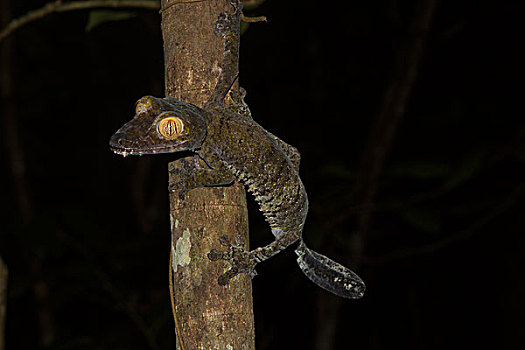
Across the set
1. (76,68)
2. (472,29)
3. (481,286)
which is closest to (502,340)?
(481,286)

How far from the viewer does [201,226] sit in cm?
195

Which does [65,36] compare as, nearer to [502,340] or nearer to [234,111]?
[234,111]

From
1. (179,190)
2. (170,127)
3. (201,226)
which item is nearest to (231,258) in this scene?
(201,226)

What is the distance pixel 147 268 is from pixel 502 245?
5645 mm

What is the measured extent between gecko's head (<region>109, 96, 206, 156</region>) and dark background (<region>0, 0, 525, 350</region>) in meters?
0.60

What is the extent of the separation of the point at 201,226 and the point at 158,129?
0.36m

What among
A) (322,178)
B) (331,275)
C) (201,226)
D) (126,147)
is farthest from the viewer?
(322,178)

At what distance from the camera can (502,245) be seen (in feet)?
27.9

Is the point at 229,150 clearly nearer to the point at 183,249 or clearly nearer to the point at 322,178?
the point at 183,249

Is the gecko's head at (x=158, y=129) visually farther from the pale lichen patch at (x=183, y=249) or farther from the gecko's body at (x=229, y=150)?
the pale lichen patch at (x=183, y=249)

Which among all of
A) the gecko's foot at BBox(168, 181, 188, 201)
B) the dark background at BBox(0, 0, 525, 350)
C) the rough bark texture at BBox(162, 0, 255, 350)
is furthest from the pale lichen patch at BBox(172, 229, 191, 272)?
the dark background at BBox(0, 0, 525, 350)

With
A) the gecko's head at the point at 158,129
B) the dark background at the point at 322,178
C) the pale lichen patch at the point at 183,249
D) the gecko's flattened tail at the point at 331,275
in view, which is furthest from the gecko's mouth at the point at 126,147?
the gecko's flattened tail at the point at 331,275

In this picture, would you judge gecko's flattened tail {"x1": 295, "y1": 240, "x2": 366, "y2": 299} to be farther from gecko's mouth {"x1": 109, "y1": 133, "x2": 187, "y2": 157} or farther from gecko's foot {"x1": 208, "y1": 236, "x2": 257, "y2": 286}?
gecko's mouth {"x1": 109, "y1": 133, "x2": 187, "y2": 157}

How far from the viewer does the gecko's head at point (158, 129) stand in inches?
72.9
